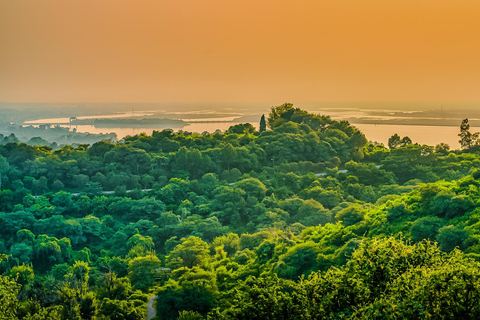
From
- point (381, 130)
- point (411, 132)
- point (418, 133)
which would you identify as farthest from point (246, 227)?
Result: point (381, 130)

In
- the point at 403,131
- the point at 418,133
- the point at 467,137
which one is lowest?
the point at 418,133

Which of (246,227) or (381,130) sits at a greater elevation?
(381,130)

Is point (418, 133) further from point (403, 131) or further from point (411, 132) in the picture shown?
point (403, 131)

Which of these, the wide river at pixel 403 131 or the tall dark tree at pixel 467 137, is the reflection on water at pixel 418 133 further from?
the tall dark tree at pixel 467 137

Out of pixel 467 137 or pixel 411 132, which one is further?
pixel 411 132

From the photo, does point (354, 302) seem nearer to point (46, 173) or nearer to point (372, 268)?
point (372, 268)

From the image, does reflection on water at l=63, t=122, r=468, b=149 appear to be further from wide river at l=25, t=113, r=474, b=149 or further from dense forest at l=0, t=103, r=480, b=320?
dense forest at l=0, t=103, r=480, b=320

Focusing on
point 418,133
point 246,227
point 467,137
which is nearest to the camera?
Answer: point 246,227

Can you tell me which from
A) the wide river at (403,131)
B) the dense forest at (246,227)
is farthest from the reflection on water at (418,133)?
the dense forest at (246,227)

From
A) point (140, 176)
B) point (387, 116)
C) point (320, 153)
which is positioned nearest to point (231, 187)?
point (140, 176)
